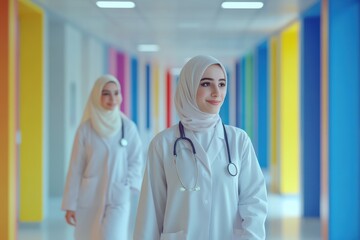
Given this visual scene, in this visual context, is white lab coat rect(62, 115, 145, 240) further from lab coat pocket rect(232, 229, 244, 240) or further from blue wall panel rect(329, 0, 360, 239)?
blue wall panel rect(329, 0, 360, 239)

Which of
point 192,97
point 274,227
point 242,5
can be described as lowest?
point 274,227

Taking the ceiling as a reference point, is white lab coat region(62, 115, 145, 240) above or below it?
below

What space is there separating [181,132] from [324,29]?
4693 mm

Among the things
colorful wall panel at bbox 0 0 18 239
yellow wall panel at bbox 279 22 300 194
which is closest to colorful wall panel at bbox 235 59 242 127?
yellow wall panel at bbox 279 22 300 194

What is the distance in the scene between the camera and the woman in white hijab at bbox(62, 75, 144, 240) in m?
5.18

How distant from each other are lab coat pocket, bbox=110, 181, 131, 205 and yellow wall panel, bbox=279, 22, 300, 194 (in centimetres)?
721

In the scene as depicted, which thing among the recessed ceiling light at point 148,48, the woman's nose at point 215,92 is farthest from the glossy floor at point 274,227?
the recessed ceiling light at point 148,48

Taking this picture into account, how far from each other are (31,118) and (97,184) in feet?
14.6

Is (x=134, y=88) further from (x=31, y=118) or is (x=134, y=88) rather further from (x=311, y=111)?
(x=311, y=111)

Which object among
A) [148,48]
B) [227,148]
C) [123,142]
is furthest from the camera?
[148,48]

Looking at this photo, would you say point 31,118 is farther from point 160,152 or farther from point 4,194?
point 160,152

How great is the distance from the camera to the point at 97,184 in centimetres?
523

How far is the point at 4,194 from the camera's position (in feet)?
22.6

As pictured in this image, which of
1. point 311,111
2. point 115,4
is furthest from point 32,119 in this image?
point 311,111
